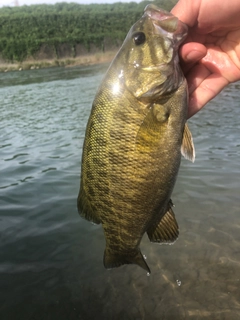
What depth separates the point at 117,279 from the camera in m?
4.82

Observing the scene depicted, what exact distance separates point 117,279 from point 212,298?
4.24ft

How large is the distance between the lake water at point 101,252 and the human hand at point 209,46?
251 centimetres

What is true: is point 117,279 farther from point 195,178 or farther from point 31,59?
point 31,59

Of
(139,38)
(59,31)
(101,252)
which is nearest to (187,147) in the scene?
(139,38)

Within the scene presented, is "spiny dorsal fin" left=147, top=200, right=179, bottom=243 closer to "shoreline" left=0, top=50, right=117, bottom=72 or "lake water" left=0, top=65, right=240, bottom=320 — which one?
"lake water" left=0, top=65, right=240, bottom=320

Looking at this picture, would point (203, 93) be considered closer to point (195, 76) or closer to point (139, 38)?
point (195, 76)

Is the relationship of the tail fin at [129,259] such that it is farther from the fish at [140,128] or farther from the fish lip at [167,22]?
the fish lip at [167,22]

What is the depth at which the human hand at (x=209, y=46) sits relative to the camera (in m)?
2.93

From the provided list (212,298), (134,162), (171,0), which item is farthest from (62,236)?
(171,0)

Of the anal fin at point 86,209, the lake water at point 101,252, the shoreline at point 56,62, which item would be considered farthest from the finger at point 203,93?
the shoreline at point 56,62

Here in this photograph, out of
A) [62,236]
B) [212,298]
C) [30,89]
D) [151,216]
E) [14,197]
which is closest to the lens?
[151,216]

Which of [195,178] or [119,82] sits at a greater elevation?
[119,82]

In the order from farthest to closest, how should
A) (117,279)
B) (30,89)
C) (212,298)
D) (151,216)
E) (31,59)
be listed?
(31,59) < (30,89) < (117,279) < (212,298) < (151,216)

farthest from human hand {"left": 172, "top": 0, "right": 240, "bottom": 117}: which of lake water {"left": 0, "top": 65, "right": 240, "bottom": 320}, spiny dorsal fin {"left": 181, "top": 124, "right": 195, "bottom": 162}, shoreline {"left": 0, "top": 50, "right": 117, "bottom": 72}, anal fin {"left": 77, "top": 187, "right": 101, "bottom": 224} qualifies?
shoreline {"left": 0, "top": 50, "right": 117, "bottom": 72}
